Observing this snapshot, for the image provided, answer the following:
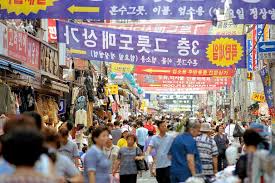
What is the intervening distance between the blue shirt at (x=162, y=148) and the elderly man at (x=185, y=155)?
1998 millimetres

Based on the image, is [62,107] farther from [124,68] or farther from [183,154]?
[183,154]

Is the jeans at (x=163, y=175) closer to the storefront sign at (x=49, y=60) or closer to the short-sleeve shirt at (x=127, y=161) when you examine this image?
the short-sleeve shirt at (x=127, y=161)

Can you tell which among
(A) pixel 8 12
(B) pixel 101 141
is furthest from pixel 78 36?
(B) pixel 101 141

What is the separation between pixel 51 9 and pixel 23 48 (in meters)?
4.47

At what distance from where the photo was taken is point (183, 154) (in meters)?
10.7

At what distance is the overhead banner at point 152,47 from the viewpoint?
708 inches

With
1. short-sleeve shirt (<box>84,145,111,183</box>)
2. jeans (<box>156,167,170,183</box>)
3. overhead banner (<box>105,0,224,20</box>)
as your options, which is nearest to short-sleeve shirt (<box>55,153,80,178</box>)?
short-sleeve shirt (<box>84,145,111,183</box>)

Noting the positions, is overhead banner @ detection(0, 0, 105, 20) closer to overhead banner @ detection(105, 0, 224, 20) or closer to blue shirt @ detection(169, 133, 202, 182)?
overhead banner @ detection(105, 0, 224, 20)

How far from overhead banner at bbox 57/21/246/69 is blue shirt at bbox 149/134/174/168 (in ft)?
17.5

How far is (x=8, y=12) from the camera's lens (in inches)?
523

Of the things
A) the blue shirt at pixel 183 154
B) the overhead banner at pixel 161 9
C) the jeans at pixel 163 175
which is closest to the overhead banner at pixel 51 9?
the overhead banner at pixel 161 9

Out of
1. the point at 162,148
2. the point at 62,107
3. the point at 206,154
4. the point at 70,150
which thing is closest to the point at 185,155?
the point at 206,154

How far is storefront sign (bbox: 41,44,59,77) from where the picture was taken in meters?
21.0

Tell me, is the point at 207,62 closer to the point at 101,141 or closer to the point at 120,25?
the point at 120,25
